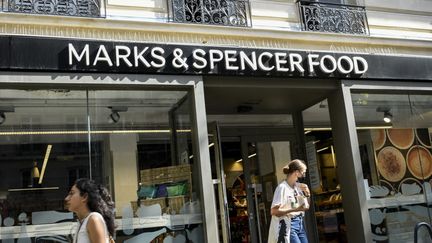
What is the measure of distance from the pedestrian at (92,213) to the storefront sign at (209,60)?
Result: 3282mm

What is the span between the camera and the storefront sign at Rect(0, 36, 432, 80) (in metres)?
7.00

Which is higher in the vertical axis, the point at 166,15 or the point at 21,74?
the point at 166,15

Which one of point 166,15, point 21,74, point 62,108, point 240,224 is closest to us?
point 21,74

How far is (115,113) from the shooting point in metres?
7.74

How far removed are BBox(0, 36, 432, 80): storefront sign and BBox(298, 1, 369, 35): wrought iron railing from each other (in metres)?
0.69

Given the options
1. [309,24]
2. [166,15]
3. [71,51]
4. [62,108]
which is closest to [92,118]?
[62,108]

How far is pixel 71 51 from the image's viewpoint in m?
7.12

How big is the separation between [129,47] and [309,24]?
3406 millimetres

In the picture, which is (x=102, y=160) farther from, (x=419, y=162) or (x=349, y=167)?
(x=419, y=162)

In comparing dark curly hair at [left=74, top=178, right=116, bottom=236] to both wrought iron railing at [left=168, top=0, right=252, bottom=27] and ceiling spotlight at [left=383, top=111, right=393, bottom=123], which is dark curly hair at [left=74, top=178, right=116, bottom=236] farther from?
ceiling spotlight at [left=383, top=111, right=393, bottom=123]

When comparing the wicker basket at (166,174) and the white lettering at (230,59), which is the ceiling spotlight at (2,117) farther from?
the white lettering at (230,59)

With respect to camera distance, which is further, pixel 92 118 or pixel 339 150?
pixel 339 150

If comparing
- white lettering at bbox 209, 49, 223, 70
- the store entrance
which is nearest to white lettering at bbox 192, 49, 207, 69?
white lettering at bbox 209, 49, 223, 70

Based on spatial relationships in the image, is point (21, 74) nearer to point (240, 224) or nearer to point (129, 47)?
point (129, 47)
